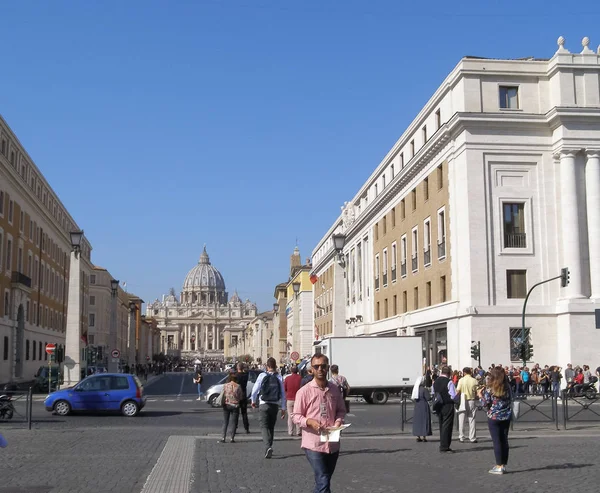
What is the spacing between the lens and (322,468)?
319 inches

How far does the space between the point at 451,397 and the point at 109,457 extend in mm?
6377

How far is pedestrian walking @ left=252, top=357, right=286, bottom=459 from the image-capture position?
47.2 feet

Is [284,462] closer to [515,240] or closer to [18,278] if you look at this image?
[515,240]

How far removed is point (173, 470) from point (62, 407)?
14.3m

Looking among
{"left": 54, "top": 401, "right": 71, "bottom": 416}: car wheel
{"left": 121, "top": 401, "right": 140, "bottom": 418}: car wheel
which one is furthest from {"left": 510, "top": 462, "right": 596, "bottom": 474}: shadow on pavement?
{"left": 54, "top": 401, "right": 71, "bottom": 416}: car wheel

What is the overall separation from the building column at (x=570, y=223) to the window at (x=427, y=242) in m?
7.48

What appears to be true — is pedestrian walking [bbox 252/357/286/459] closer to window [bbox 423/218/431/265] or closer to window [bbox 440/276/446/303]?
window [bbox 440/276/446/303]

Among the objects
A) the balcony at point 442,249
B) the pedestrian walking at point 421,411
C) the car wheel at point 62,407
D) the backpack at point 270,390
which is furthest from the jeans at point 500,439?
the balcony at point 442,249

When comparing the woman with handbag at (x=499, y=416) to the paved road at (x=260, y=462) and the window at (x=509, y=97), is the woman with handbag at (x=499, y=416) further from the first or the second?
the window at (x=509, y=97)

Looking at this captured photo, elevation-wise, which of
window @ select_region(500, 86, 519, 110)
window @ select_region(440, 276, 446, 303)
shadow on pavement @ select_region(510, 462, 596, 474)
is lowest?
shadow on pavement @ select_region(510, 462, 596, 474)

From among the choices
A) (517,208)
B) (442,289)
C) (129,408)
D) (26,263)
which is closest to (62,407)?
(129,408)

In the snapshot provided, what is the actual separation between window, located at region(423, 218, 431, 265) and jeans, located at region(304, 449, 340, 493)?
34.3m

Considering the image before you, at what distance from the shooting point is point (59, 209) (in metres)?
72.5

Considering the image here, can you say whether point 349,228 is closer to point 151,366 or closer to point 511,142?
Result: point 511,142
